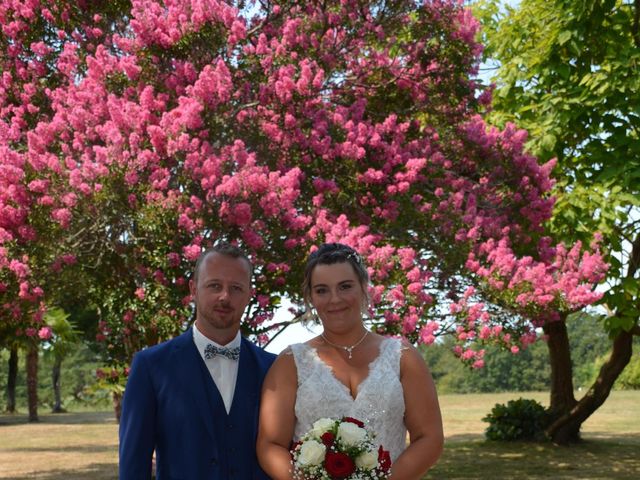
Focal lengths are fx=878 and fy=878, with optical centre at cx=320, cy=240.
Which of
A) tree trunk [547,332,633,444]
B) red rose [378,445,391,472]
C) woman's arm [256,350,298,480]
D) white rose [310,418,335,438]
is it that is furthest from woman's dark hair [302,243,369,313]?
tree trunk [547,332,633,444]

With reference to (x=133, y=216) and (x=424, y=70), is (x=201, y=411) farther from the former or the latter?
(x=424, y=70)

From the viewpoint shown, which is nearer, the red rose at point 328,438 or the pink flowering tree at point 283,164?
the red rose at point 328,438

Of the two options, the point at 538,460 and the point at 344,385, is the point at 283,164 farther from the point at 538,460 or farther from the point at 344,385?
the point at 538,460

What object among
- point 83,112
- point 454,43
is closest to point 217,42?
point 83,112

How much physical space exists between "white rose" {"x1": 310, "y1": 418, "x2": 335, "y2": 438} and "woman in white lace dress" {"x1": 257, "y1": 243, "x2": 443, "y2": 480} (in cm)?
27

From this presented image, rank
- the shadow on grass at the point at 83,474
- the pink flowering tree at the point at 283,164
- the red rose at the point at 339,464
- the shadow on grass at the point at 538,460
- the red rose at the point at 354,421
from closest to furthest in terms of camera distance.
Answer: the red rose at the point at 339,464 < the red rose at the point at 354,421 < the pink flowering tree at the point at 283,164 < the shadow on grass at the point at 538,460 < the shadow on grass at the point at 83,474

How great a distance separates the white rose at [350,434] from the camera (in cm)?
383

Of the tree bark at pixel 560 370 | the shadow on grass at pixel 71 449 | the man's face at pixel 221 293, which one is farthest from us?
the shadow on grass at pixel 71 449

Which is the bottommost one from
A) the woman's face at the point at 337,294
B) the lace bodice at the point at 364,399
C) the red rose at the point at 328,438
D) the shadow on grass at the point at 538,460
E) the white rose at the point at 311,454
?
the shadow on grass at the point at 538,460

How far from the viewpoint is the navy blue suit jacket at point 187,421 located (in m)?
4.32

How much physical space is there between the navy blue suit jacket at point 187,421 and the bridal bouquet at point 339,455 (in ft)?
1.63

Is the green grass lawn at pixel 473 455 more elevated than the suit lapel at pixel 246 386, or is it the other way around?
the suit lapel at pixel 246 386

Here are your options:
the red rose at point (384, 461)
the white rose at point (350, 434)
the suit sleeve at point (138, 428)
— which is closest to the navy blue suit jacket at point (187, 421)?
the suit sleeve at point (138, 428)

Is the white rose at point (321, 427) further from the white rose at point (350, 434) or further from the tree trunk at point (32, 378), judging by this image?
the tree trunk at point (32, 378)
